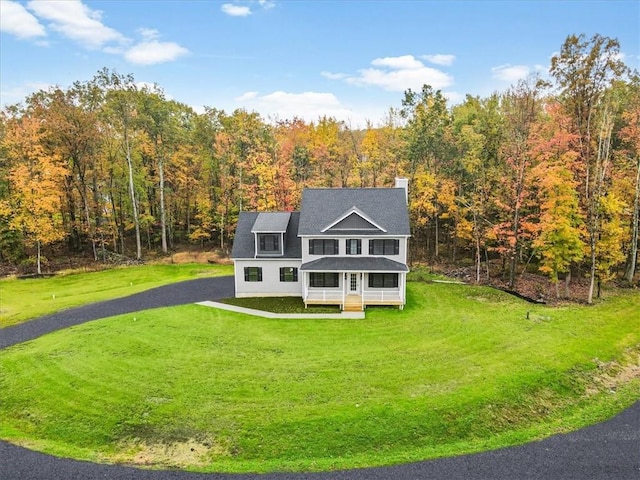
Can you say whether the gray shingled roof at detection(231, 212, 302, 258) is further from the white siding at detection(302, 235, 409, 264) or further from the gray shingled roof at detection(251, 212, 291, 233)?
the white siding at detection(302, 235, 409, 264)

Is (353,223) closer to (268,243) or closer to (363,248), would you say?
(363,248)

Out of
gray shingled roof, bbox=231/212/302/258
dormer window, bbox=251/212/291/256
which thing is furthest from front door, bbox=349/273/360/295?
dormer window, bbox=251/212/291/256

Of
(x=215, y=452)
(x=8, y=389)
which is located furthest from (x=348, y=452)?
(x=8, y=389)

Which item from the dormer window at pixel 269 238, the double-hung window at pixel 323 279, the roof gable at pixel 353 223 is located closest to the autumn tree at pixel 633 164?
the roof gable at pixel 353 223

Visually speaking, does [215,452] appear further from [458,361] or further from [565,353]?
[565,353]

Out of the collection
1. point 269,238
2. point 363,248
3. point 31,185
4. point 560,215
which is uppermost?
point 31,185

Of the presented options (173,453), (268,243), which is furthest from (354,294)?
(173,453)
